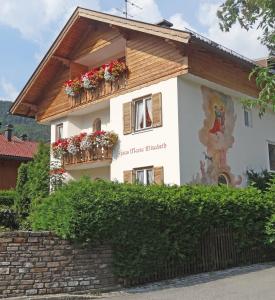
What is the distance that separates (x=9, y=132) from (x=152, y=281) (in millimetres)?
31017

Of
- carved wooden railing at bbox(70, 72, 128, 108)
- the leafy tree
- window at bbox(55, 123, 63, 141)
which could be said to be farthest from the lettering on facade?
the leafy tree

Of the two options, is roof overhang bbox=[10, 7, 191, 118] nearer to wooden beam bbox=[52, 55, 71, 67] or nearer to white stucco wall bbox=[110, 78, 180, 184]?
wooden beam bbox=[52, 55, 71, 67]

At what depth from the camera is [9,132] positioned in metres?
39.9

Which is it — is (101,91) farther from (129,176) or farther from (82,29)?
(129,176)

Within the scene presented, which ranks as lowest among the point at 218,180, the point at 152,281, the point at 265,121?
the point at 152,281

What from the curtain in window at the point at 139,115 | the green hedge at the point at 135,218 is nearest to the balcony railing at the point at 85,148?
the curtain in window at the point at 139,115

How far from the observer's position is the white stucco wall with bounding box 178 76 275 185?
1677 cm

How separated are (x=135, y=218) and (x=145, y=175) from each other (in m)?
6.81

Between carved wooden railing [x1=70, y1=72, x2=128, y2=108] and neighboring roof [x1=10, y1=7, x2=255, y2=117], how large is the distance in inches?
87.4

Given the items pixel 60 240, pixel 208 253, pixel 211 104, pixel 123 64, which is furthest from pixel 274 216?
pixel 123 64

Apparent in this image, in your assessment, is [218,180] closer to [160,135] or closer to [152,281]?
[160,135]

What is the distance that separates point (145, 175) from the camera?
17734mm

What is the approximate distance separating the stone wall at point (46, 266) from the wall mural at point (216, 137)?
24.0 feet

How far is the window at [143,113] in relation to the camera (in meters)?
18.0
